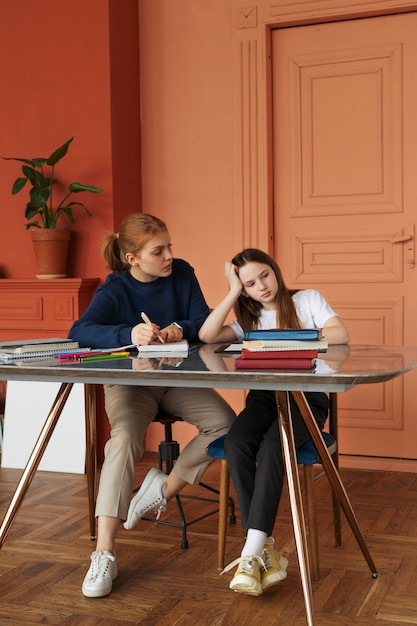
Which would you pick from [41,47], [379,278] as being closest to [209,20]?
[41,47]

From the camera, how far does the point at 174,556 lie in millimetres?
2949

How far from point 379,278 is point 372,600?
2.03 m

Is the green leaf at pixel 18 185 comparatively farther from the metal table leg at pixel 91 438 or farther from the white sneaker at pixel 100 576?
the white sneaker at pixel 100 576

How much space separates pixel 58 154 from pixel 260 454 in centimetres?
233

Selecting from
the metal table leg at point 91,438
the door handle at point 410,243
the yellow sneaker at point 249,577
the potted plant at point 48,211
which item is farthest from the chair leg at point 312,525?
Answer: the potted plant at point 48,211

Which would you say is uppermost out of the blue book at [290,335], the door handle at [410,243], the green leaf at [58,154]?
the green leaf at [58,154]

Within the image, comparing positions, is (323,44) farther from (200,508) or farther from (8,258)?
(200,508)

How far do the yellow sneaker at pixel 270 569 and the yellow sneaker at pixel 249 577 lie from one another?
5 cm

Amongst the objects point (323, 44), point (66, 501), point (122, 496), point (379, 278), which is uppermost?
point (323, 44)

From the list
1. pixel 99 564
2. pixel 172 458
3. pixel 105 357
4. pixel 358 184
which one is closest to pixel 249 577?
pixel 99 564

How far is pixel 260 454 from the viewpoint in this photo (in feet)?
8.31

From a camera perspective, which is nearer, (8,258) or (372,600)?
(372,600)

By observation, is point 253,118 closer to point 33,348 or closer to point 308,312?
point 308,312

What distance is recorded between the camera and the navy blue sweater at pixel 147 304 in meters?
3.02
